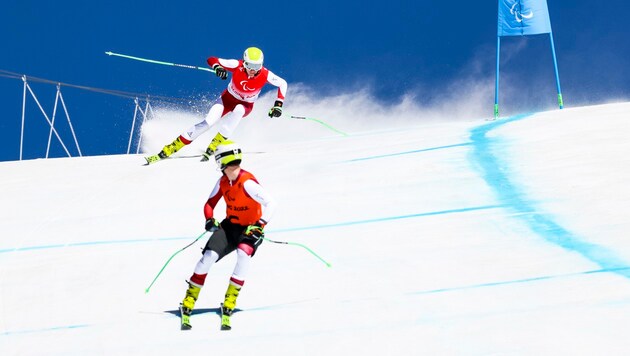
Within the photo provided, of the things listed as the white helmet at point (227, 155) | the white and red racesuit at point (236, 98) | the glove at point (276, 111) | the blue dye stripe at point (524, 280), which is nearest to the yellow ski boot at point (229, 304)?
the white helmet at point (227, 155)

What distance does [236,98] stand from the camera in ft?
32.4

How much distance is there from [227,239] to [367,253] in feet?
4.58

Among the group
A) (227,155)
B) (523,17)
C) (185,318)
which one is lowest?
(185,318)

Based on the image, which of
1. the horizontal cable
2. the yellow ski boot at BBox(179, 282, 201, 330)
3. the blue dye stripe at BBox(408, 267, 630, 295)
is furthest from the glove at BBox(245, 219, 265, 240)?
the horizontal cable

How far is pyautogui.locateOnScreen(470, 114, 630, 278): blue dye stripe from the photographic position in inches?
220

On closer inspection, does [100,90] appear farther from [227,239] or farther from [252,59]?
[227,239]

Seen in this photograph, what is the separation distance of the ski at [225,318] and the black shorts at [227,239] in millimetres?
306

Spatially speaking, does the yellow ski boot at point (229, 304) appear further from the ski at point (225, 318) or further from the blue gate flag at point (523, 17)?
the blue gate flag at point (523, 17)

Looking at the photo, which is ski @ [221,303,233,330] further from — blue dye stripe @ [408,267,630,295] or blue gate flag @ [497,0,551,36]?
blue gate flag @ [497,0,551,36]

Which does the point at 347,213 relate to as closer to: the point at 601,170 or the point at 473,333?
the point at 601,170

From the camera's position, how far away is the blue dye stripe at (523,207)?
5590mm

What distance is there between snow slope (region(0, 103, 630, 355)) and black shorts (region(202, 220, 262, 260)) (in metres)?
0.41

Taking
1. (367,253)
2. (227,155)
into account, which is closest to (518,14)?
(367,253)

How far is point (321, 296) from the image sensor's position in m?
5.48
